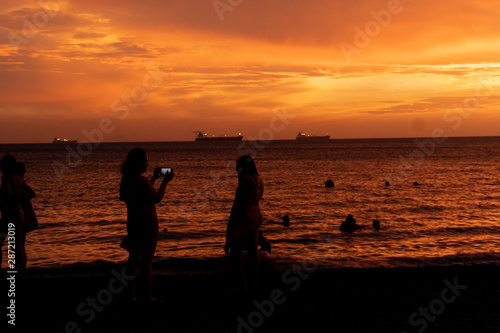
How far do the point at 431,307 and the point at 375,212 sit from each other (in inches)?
778

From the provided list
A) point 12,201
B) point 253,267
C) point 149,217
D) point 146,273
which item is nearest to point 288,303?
point 253,267

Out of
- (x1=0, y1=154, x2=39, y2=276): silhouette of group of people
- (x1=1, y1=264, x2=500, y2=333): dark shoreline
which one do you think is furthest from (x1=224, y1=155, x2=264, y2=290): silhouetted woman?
(x1=0, y1=154, x2=39, y2=276): silhouette of group of people

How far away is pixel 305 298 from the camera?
764 centimetres

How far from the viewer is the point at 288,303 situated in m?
7.41

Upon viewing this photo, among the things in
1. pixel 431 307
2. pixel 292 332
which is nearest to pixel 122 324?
pixel 292 332

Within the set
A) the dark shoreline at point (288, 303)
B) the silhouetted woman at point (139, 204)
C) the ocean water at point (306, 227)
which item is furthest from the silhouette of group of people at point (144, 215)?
the ocean water at point (306, 227)

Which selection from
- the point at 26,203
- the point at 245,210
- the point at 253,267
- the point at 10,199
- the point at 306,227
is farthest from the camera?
the point at 306,227

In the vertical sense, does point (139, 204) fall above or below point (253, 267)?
above

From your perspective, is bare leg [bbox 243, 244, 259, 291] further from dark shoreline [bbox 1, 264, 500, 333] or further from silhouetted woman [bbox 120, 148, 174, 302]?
silhouetted woman [bbox 120, 148, 174, 302]

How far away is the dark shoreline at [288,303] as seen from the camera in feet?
20.9

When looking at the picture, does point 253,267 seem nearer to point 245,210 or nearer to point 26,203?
point 245,210

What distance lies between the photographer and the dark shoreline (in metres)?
6.38

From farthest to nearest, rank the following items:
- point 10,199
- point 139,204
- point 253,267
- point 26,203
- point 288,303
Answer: point 26,203 → point 10,199 → point 253,267 → point 288,303 → point 139,204

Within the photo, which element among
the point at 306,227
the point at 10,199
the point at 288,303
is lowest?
the point at 306,227
